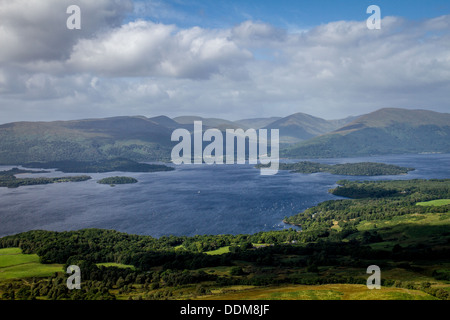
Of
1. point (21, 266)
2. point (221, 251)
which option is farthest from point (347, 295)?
point (21, 266)

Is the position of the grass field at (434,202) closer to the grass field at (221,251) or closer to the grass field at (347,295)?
the grass field at (221,251)

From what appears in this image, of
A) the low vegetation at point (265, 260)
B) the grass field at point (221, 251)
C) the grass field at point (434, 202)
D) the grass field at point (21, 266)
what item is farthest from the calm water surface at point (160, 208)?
the grass field at point (434, 202)

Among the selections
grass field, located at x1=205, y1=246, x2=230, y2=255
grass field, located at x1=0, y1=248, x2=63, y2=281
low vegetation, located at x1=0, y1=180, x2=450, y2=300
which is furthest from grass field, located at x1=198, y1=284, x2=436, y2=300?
grass field, located at x1=205, y1=246, x2=230, y2=255

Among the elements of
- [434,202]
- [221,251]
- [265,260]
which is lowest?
[221,251]

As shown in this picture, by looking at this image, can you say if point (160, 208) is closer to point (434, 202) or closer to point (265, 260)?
point (265, 260)

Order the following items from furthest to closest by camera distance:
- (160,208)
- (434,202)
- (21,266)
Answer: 1. (160,208)
2. (434,202)
3. (21,266)

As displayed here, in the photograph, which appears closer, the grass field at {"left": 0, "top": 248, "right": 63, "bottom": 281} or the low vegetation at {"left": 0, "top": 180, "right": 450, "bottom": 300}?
the low vegetation at {"left": 0, "top": 180, "right": 450, "bottom": 300}

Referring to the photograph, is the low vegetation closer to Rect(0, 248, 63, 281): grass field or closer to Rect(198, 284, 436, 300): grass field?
Rect(198, 284, 436, 300): grass field

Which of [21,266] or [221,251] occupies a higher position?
[21,266]
